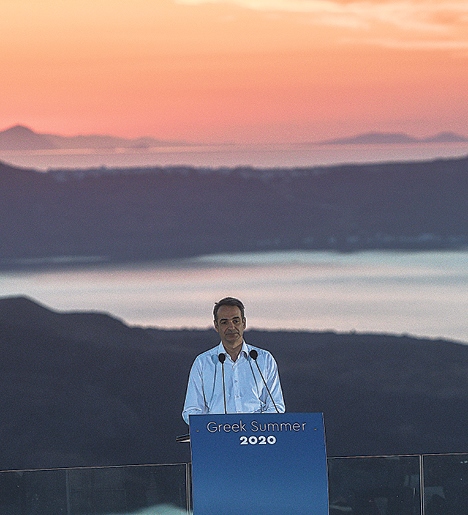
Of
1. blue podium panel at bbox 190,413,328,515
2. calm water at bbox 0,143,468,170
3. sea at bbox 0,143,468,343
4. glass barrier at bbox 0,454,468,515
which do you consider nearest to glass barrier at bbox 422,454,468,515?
glass barrier at bbox 0,454,468,515

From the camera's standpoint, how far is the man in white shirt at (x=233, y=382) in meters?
5.15

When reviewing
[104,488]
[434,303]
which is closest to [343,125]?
[434,303]

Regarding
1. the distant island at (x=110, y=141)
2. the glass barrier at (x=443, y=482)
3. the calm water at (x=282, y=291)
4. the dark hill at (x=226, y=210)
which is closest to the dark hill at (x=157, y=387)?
the calm water at (x=282, y=291)

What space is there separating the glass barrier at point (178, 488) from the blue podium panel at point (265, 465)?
1.15 metres

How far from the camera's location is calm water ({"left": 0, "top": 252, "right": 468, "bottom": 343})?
12.3 meters

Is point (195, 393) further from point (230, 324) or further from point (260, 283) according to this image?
point (260, 283)

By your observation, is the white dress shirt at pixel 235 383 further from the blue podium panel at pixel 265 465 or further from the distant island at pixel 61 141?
the distant island at pixel 61 141

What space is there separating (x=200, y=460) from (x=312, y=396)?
31.1ft

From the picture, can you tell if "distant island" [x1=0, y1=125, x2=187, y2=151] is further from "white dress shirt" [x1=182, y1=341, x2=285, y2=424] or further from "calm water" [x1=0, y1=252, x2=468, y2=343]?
"white dress shirt" [x1=182, y1=341, x2=285, y2=424]

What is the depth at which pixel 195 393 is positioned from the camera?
5148 millimetres

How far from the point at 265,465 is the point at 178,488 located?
123cm

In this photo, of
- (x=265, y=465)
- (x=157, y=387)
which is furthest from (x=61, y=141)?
(x=265, y=465)

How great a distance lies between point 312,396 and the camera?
1426 centimetres

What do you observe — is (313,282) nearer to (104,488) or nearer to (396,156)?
(396,156)
